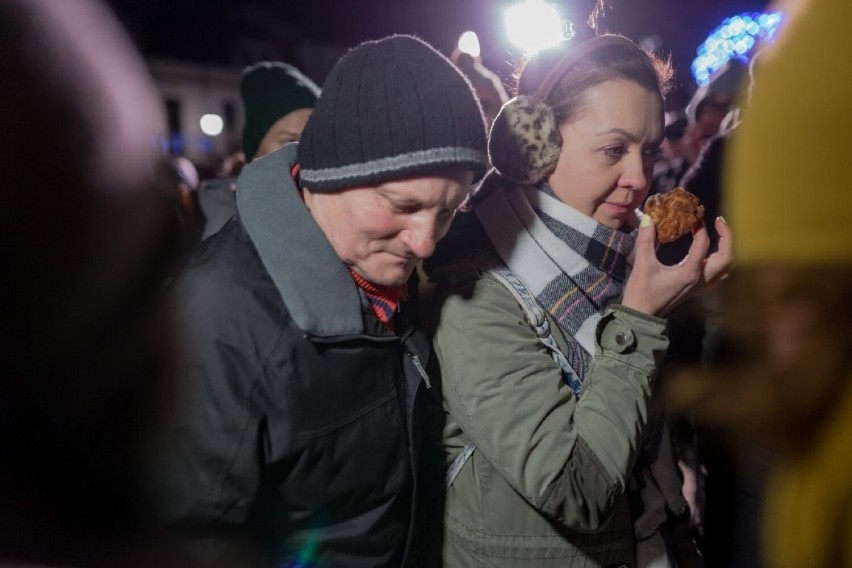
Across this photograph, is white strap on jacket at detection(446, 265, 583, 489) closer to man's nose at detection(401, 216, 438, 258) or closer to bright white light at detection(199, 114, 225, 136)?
man's nose at detection(401, 216, 438, 258)

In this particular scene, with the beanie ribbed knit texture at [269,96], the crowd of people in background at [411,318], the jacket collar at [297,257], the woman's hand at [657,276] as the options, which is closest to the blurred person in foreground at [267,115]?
the beanie ribbed knit texture at [269,96]

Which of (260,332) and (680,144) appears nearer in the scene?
(260,332)

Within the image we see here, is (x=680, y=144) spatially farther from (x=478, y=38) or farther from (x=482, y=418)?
(x=482, y=418)

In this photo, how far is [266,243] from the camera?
1.27 m

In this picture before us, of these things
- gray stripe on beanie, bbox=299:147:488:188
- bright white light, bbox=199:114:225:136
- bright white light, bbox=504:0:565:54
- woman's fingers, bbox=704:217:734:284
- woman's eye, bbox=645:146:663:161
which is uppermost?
bright white light, bbox=504:0:565:54

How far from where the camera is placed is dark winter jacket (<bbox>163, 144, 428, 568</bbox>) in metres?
1.17

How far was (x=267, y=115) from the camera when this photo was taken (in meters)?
3.13

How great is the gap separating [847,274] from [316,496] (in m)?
1.05

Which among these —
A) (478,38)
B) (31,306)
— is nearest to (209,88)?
(478,38)

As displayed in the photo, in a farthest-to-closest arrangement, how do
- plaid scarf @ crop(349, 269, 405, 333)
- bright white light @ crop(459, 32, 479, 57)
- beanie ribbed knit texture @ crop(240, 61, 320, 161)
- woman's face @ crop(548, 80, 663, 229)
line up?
beanie ribbed knit texture @ crop(240, 61, 320, 161), bright white light @ crop(459, 32, 479, 57), woman's face @ crop(548, 80, 663, 229), plaid scarf @ crop(349, 269, 405, 333)

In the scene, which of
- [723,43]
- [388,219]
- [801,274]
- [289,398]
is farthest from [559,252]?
[723,43]

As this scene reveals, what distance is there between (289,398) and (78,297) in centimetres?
43

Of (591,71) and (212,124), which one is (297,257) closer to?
(591,71)

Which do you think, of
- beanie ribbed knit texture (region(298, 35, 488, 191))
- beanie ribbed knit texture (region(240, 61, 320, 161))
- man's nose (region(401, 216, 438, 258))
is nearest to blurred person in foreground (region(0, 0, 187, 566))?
beanie ribbed knit texture (region(298, 35, 488, 191))
